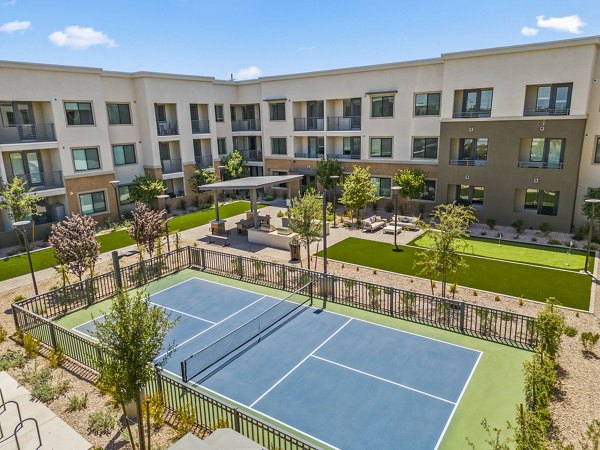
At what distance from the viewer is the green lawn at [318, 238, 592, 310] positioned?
19047mm

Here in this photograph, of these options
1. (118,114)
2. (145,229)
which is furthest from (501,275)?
(118,114)

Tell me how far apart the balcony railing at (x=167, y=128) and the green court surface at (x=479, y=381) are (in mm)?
21754

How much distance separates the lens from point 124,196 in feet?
116

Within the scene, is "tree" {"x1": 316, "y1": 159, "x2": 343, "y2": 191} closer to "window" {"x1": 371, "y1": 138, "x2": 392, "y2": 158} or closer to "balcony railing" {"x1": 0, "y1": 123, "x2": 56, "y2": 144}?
"window" {"x1": 371, "y1": 138, "x2": 392, "y2": 158}

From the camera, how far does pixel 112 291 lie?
2047cm

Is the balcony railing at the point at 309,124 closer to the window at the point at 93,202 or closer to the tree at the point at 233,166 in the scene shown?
the tree at the point at 233,166

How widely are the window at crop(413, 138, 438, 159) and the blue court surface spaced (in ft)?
68.2

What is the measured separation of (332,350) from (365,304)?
391 cm

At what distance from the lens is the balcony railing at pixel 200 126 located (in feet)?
131

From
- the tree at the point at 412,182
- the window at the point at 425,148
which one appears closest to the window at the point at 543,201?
the tree at the point at 412,182

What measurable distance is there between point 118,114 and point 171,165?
237 inches

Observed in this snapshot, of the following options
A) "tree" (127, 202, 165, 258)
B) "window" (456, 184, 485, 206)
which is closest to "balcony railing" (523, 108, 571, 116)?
"window" (456, 184, 485, 206)

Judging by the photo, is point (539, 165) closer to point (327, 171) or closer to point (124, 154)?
point (327, 171)

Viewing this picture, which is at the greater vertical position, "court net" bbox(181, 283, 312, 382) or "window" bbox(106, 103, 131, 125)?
"window" bbox(106, 103, 131, 125)
